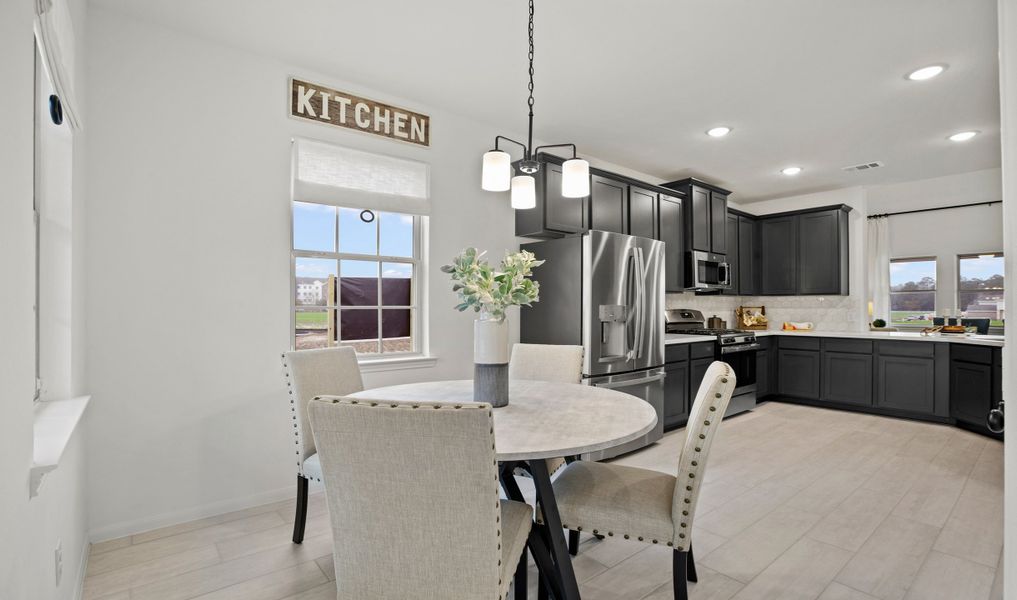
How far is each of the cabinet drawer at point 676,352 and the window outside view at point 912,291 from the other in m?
3.25

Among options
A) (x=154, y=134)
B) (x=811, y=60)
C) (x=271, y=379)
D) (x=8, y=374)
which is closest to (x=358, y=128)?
(x=154, y=134)

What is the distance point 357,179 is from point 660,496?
2.54 m

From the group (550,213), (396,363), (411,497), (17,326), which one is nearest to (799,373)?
(550,213)

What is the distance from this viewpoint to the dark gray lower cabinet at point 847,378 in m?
5.18

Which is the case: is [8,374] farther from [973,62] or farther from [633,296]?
[973,62]

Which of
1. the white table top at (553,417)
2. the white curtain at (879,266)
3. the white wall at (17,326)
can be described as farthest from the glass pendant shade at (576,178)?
the white curtain at (879,266)

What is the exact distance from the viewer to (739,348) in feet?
16.8

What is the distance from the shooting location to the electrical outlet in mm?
1531

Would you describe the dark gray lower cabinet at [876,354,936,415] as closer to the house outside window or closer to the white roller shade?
the house outside window

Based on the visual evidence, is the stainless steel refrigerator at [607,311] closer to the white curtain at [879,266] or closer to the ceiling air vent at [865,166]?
the ceiling air vent at [865,166]

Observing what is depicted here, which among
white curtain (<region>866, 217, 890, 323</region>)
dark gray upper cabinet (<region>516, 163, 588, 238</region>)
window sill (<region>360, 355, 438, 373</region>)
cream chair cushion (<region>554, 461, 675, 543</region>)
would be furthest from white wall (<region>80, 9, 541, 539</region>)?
white curtain (<region>866, 217, 890, 323</region>)

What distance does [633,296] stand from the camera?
395 cm

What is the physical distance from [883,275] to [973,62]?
11.9 ft

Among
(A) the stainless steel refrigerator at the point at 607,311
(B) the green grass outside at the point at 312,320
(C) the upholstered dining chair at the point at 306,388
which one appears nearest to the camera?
(C) the upholstered dining chair at the point at 306,388
